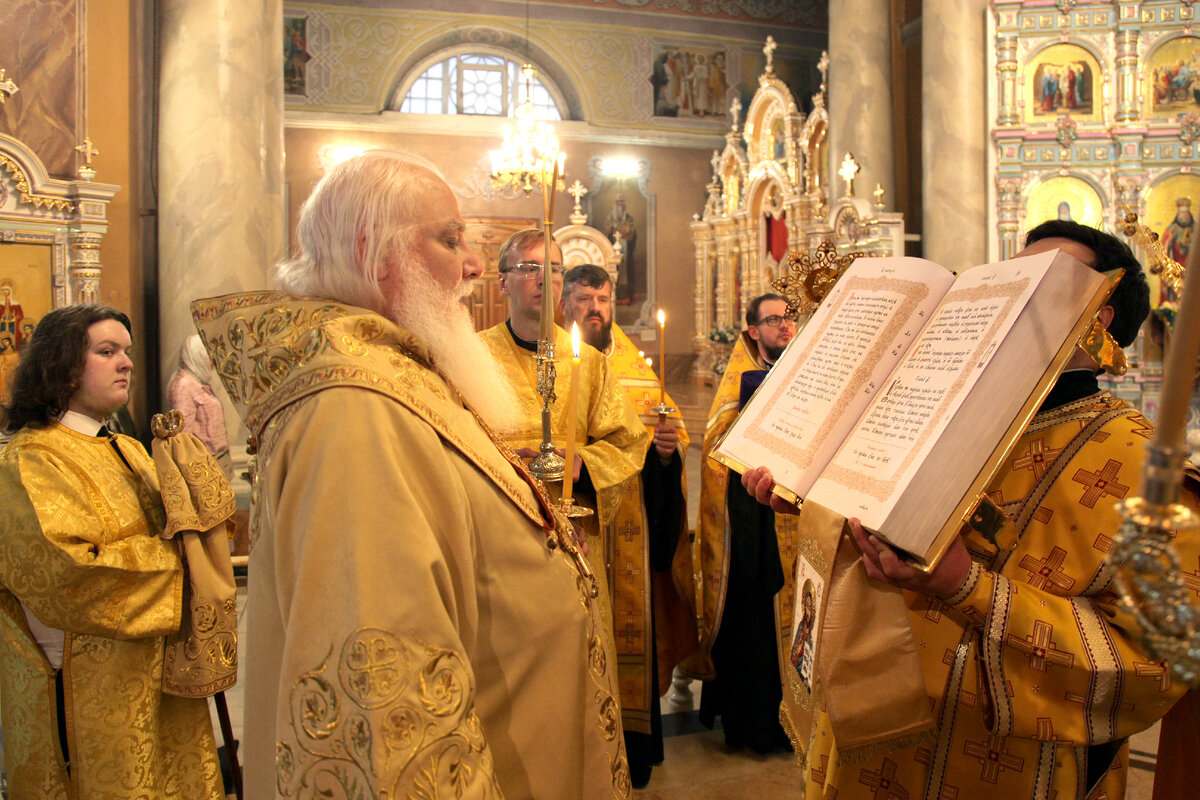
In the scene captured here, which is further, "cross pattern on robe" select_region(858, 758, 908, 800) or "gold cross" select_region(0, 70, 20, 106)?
"gold cross" select_region(0, 70, 20, 106)

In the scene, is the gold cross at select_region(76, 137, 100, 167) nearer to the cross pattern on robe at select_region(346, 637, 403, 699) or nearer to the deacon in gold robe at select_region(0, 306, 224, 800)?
the deacon in gold robe at select_region(0, 306, 224, 800)

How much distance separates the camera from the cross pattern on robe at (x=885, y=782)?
161 cm

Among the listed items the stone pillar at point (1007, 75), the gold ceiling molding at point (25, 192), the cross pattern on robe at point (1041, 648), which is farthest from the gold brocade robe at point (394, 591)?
the stone pillar at point (1007, 75)

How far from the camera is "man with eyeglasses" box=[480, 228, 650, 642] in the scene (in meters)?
2.82

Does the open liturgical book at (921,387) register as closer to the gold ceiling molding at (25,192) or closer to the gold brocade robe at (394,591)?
the gold brocade robe at (394,591)

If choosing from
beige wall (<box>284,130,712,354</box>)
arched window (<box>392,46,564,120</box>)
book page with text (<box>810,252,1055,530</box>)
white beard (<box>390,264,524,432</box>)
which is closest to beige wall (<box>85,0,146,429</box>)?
white beard (<box>390,264,524,432</box>)

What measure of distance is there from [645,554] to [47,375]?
204cm

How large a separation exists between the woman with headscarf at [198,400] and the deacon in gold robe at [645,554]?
3.39 meters

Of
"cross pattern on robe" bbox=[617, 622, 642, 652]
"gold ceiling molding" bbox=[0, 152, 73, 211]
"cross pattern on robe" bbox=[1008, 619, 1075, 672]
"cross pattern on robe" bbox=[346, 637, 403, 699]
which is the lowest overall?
"cross pattern on robe" bbox=[617, 622, 642, 652]

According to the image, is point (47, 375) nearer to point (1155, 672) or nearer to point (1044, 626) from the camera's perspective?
point (1044, 626)

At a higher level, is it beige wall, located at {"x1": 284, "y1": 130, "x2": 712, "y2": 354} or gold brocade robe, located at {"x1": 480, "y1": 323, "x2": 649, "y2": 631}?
beige wall, located at {"x1": 284, "y1": 130, "x2": 712, "y2": 354}

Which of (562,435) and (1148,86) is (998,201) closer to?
(1148,86)

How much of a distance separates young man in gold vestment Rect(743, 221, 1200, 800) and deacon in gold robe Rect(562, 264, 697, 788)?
161 cm

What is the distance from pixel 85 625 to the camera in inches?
87.4
